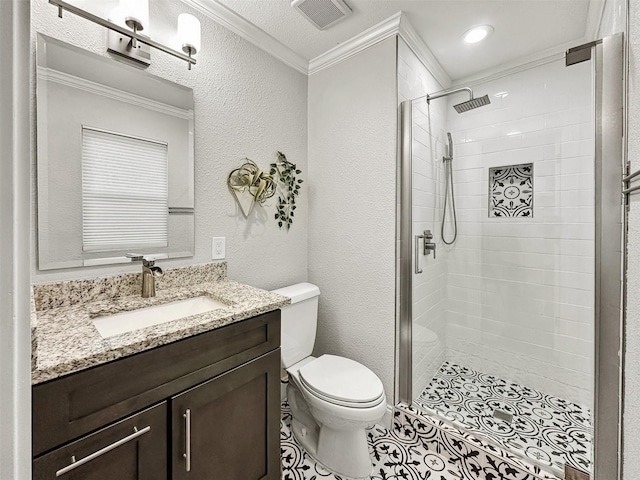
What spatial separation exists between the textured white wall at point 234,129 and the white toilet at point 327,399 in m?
0.33

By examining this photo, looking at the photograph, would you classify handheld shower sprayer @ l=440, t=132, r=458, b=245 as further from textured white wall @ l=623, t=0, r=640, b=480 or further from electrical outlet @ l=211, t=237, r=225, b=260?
electrical outlet @ l=211, t=237, r=225, b=260

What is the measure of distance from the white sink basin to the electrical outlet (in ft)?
0.94

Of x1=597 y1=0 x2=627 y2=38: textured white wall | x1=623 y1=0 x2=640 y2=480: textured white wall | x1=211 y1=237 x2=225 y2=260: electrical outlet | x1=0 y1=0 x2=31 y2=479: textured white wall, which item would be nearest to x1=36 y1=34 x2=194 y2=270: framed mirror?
x1=211 y1=237 x2=225 y2=260: electrical outlet

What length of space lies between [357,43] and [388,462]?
2376mm

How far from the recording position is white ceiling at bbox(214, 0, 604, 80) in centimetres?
156

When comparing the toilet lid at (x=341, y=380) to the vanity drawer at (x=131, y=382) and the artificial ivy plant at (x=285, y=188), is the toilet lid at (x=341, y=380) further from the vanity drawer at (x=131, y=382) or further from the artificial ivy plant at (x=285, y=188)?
the artificial ivy plant at (x=285, y=188)

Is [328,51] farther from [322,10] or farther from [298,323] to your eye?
[298,323]

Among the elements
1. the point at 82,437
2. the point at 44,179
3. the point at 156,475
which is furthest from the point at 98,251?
the point at 156,475

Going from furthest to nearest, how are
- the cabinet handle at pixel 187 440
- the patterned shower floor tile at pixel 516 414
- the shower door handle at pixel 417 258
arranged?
the shower door handle at pixel 417 258
the patterned shower floor tile at pixel 516 414
the cabinet handle at pixel 187 440

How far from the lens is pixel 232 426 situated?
3.67 ft

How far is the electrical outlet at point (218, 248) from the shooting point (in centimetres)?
163

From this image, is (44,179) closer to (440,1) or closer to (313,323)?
(313,323)

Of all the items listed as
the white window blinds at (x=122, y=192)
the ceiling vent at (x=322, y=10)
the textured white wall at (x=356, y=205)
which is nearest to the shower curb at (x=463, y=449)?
the textured white wall at (x=356, y=205)

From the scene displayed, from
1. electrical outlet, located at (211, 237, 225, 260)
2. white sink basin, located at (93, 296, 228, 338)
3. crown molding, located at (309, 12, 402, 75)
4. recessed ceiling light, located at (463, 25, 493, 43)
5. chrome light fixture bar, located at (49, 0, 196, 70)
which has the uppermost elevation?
recessed ceiling light, located at (463, 25, 493, 43)
